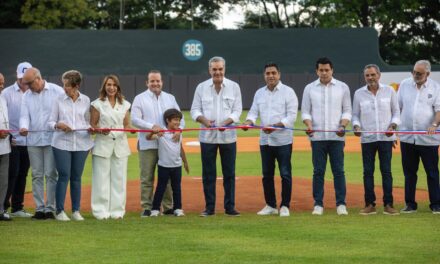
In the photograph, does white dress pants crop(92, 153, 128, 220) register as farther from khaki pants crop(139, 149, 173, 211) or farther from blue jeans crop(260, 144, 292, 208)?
blue jeans crop(260, 144, 292, 208)

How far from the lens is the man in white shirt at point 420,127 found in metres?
12.7

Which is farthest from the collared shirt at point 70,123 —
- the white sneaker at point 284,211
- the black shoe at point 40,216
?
the white sneaker at point 284,211

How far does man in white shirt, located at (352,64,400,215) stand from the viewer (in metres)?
12.5

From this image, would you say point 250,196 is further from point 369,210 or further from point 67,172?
point 67,172

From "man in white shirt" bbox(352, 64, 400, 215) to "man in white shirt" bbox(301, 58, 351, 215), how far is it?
29 cm


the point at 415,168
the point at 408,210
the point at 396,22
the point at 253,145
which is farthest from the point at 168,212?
the point at 396,22

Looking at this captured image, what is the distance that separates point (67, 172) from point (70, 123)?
0.62m

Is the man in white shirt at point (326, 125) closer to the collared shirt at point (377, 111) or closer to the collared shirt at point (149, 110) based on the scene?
the collared shirt at point (377, 111)

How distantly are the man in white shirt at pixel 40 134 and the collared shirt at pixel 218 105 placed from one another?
1840mm

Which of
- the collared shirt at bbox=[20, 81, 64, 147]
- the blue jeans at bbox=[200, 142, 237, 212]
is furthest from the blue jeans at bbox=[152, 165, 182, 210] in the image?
the collared shirt at bbox=[20, 81, 64, 147]

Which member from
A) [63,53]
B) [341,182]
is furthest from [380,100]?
[63,53]

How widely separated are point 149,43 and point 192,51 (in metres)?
2.04

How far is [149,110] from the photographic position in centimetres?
1262

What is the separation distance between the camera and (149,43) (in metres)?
44.5
